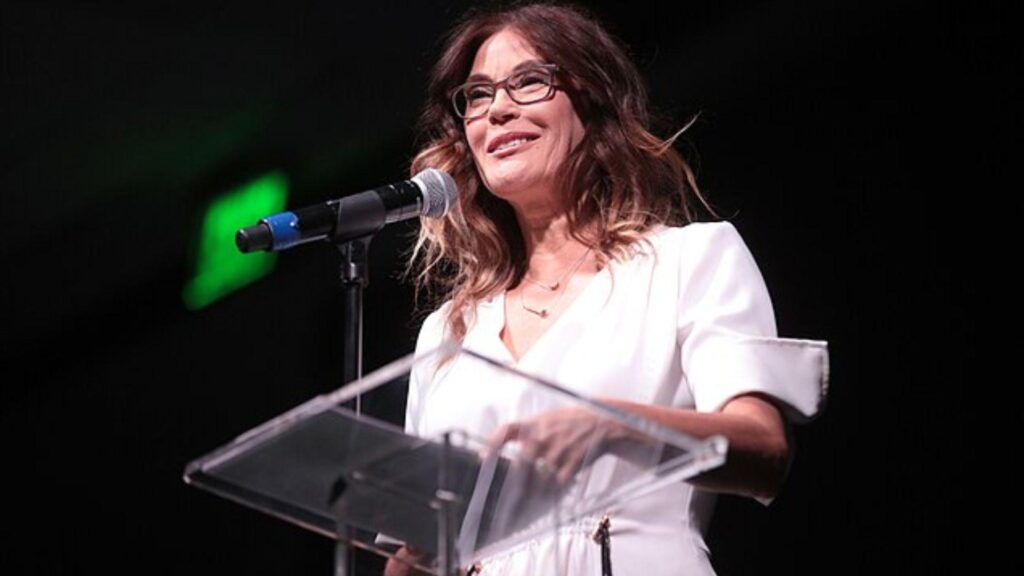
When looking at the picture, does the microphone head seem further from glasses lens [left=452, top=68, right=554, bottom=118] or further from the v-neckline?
glasses lens [left=452, top=68, right=554, bottom=118]

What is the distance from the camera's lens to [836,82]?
11.3 ft

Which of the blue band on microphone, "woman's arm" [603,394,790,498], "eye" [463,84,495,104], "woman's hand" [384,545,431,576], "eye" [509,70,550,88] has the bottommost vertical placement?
"woman's hand" [384,545,431,576]

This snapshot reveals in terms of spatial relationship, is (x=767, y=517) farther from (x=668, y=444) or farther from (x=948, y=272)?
(x=668, y=444)

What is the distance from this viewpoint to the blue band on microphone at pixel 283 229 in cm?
199

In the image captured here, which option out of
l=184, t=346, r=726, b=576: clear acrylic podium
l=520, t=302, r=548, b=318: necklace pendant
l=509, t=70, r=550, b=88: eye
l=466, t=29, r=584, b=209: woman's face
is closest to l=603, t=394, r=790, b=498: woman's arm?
l=184, t=346, r=726, b=576: clear acrylic podium

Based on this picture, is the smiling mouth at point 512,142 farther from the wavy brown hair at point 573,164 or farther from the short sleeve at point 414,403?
the short sleeve at point 414,403

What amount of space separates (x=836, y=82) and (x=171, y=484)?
1.79 metres

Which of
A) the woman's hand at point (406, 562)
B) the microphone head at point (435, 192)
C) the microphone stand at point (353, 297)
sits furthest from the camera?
the microphone head at point (435, 192)

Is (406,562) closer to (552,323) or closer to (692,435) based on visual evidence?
(692,435)

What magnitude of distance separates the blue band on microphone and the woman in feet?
0.82

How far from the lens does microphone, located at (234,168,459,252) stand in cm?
200

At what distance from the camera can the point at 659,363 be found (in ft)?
7.15

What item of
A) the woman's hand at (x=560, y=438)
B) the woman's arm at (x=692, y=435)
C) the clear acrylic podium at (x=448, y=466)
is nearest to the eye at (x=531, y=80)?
the woman's arm at (x=692, y=435)

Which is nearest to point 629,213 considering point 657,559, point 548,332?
point 548,332
